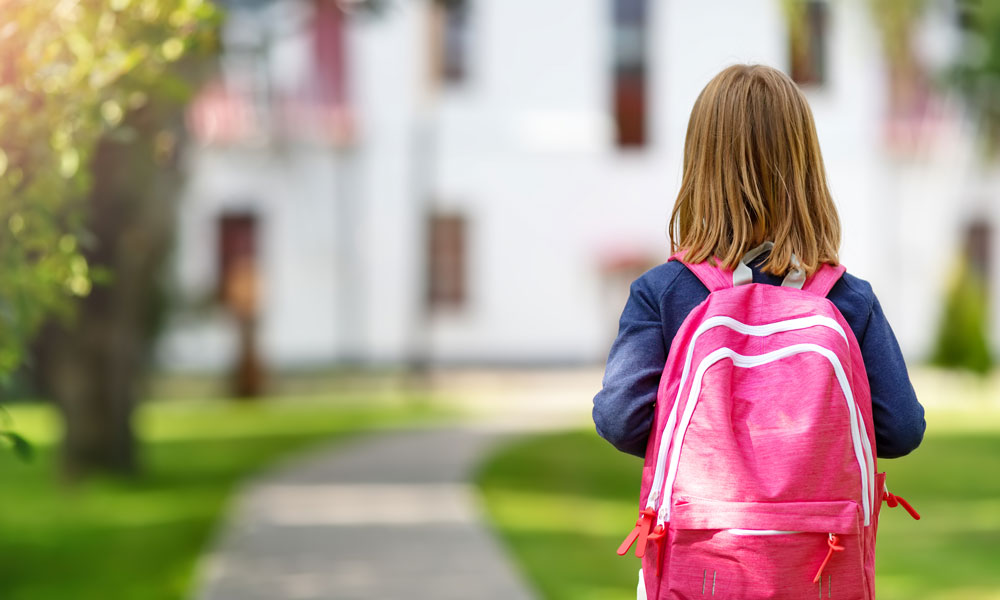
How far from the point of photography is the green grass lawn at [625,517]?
6.39m

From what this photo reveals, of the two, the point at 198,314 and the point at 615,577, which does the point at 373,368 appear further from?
the point at 615,577

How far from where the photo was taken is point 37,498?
9695 mm

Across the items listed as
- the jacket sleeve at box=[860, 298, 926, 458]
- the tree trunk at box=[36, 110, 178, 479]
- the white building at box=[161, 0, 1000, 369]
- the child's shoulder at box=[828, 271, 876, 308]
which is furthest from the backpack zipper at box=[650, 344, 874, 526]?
the white building at box=[161, 0, 1000, 369]

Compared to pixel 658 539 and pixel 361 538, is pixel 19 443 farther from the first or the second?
pixel 361 538

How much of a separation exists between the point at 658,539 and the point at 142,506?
24.1ft

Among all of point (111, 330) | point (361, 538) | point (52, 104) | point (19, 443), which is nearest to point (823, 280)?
point (19, 443)

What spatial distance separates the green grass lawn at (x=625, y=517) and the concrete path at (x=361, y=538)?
0.26m

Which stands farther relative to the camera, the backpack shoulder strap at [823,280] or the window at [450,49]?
the window at [450,49]

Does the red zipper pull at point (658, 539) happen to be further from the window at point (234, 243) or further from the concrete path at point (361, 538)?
the window at point (234, 243)

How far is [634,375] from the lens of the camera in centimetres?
234

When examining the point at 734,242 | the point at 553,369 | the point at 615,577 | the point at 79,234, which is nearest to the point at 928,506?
the point at 615,577

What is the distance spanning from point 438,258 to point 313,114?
367 centimetres

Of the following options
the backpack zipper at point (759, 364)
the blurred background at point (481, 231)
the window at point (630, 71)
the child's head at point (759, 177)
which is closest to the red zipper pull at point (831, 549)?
the backpack zipper at point (759, 364)

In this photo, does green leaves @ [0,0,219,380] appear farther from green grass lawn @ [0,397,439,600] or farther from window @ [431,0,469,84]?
window @ [431,0,469,84]
